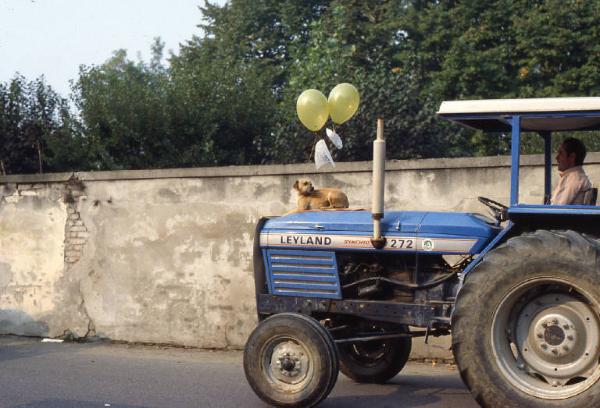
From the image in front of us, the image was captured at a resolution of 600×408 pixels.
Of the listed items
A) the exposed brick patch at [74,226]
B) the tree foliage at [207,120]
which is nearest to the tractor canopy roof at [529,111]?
the tree foliage at [207,120]

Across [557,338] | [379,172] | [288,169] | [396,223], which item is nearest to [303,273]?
[396,223]

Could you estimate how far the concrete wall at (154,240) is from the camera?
9.58 metres

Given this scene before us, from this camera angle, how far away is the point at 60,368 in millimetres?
8945

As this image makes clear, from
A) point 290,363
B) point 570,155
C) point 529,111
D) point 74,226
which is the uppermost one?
point 529,111

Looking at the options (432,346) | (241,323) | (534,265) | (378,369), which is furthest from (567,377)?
(241,323)

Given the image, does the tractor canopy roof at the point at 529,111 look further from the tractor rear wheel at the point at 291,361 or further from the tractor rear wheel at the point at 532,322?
the tractor rear wheel at the point at 291,361

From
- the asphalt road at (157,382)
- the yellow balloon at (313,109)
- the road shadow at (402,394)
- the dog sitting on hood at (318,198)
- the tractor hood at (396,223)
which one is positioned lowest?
the asphalt road at (157,382)

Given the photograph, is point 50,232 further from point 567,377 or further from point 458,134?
point 458,134

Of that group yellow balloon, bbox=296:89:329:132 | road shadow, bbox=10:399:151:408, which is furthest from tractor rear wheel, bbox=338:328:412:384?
yellow balloon, bbox=296:89:329:132

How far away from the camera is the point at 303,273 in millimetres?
7246

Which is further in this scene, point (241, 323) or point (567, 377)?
point (241, 323)

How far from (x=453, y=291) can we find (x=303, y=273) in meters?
1.25

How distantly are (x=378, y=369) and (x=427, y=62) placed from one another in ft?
65.8

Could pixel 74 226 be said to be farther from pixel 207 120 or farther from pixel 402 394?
pixel 402 394
